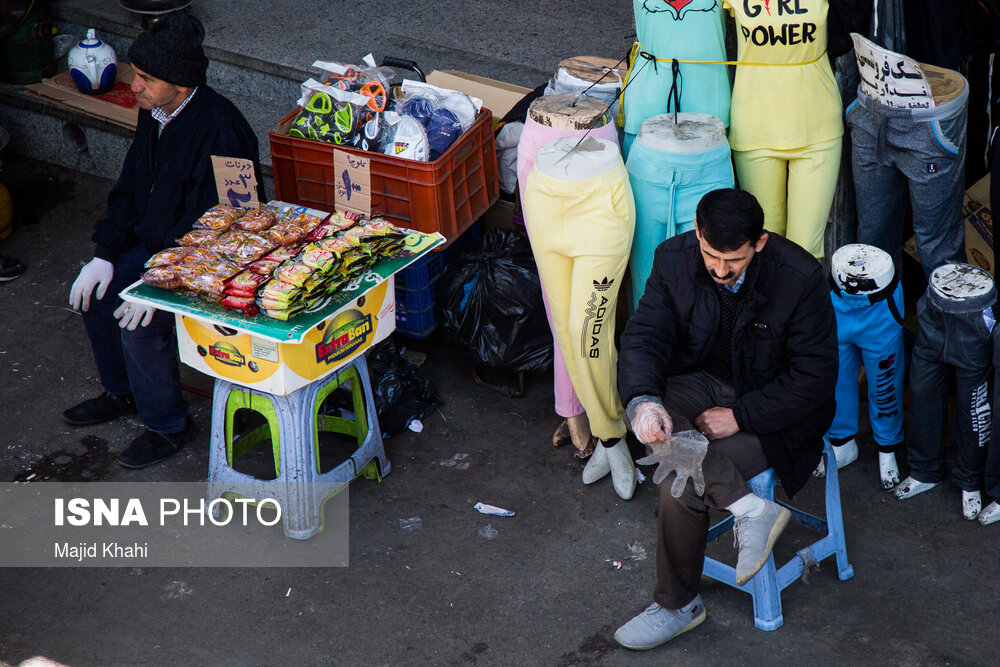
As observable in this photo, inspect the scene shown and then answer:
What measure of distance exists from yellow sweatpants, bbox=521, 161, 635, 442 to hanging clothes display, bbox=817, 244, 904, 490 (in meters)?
0.83

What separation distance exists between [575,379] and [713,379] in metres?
0.67

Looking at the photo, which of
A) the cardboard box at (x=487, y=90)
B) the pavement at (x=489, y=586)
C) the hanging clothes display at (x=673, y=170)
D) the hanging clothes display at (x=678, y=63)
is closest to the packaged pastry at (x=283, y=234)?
the pavement at (x=489, y=586)

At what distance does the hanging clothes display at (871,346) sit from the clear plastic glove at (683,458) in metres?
1.01

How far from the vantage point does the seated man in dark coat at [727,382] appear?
3.14 m

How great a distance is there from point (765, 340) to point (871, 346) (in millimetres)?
795

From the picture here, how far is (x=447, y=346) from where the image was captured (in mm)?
5070

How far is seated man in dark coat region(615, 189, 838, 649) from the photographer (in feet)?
10.3

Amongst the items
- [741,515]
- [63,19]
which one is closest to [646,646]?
[741,515]

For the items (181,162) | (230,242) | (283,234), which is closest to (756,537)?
(283,234)

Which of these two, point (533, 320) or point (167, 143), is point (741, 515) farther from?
point (167, 143)

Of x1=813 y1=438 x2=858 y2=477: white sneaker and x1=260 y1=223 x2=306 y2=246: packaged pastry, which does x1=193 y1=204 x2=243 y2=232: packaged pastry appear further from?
x1=813 y1=438 x2=858 y2=477: white sneaker

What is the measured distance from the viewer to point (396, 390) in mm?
4492

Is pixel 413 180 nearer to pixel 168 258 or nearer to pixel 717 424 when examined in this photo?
pixel 168 258

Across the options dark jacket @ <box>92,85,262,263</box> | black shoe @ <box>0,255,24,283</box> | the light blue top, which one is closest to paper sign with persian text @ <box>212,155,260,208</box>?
dark jacket @ <box>92,85,262,263</box>
